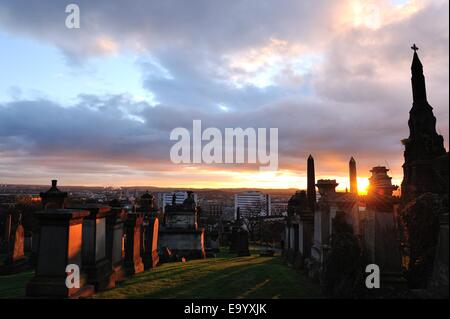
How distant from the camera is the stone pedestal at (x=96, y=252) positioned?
26.0 feet

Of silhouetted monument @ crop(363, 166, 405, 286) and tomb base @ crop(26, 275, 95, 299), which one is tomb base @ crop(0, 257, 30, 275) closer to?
tomb base @ crop(26, 275, 95, 299)

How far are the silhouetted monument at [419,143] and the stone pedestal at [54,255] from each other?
27.5 metres

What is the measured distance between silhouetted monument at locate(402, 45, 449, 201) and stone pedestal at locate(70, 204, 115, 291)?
85.7 feet

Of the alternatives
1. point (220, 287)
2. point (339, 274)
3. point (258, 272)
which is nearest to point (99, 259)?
point (220, 287)

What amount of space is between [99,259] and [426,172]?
2893 centimetres

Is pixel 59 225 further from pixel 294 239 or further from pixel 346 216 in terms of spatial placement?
pixel 294 239

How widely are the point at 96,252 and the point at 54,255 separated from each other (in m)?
1.48

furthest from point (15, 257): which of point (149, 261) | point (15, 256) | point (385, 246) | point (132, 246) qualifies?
point (385, 246)

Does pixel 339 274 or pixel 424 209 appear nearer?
pixel 339 274

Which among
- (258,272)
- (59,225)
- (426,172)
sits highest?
(426,172)

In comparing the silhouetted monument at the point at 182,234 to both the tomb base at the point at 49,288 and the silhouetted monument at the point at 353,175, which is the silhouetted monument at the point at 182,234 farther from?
the silhouetted monument at the point at 353,175
